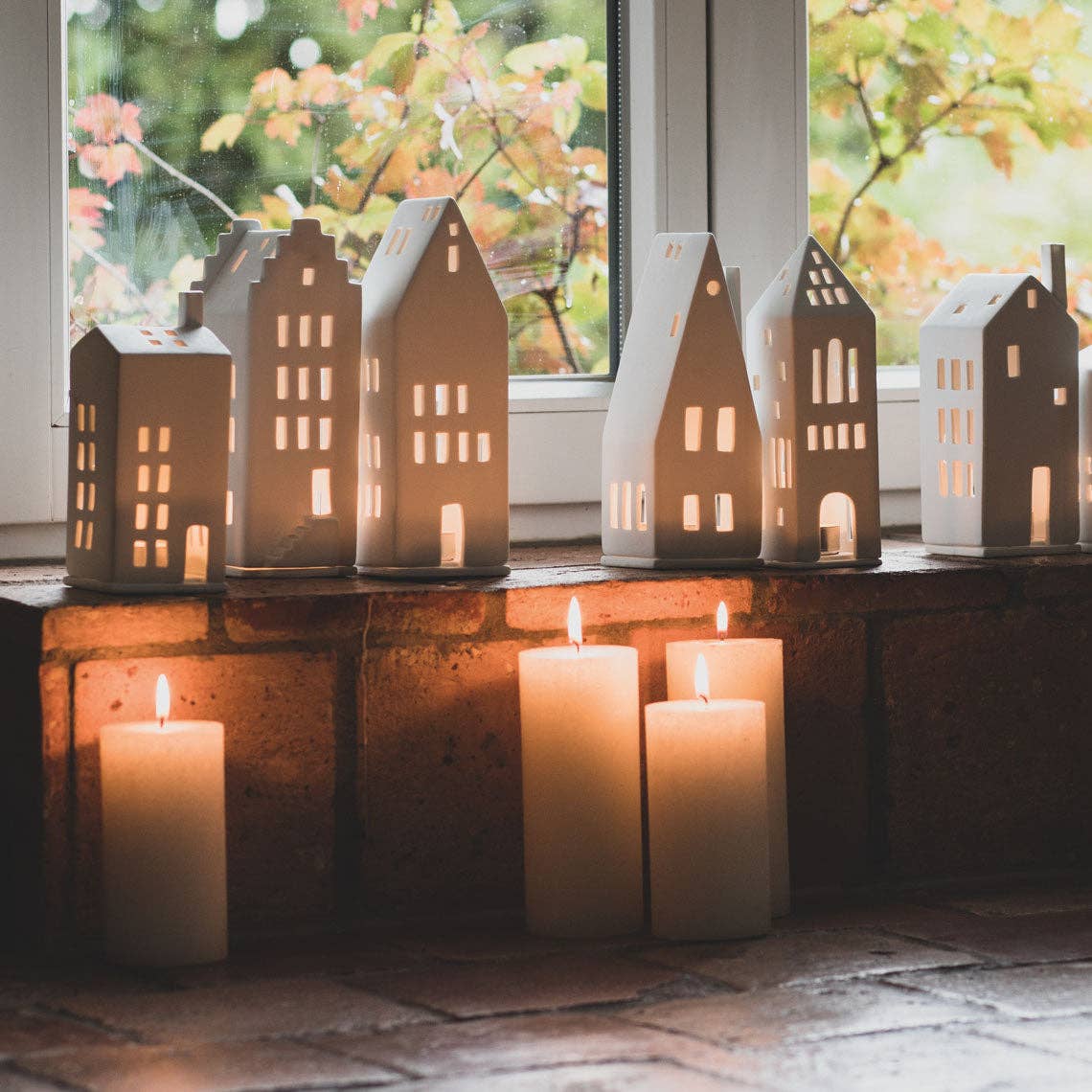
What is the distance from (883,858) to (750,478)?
39 cm

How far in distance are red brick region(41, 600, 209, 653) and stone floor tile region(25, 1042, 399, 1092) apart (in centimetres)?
36

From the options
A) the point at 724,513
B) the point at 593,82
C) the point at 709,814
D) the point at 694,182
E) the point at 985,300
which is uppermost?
the point at 593,82

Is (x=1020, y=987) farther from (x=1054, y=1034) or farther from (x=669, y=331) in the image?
(x=669, y=331)

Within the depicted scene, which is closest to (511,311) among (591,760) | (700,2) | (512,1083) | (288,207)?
(288,207)

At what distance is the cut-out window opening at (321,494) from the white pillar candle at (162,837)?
28 cm

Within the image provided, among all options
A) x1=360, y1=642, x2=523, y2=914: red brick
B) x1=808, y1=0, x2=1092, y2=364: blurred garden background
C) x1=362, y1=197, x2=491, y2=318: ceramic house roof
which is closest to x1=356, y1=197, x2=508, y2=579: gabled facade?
x1=362, y1=197, x2=491, y2=318: ceramic house roof

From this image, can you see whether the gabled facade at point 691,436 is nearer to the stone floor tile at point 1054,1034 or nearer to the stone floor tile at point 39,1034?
the stone floor tile at point 1054,1034

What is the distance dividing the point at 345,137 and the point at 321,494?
21.5 inches

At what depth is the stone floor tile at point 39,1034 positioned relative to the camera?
1255 mm

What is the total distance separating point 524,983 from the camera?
1.41 metres

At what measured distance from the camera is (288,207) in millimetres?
2041

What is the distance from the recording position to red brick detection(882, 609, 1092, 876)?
177cm

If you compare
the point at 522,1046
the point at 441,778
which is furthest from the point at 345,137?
the point at 522,1046

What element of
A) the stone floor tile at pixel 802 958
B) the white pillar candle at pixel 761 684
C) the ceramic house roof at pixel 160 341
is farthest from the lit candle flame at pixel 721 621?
the ceramic house roof at pixel 160 341
